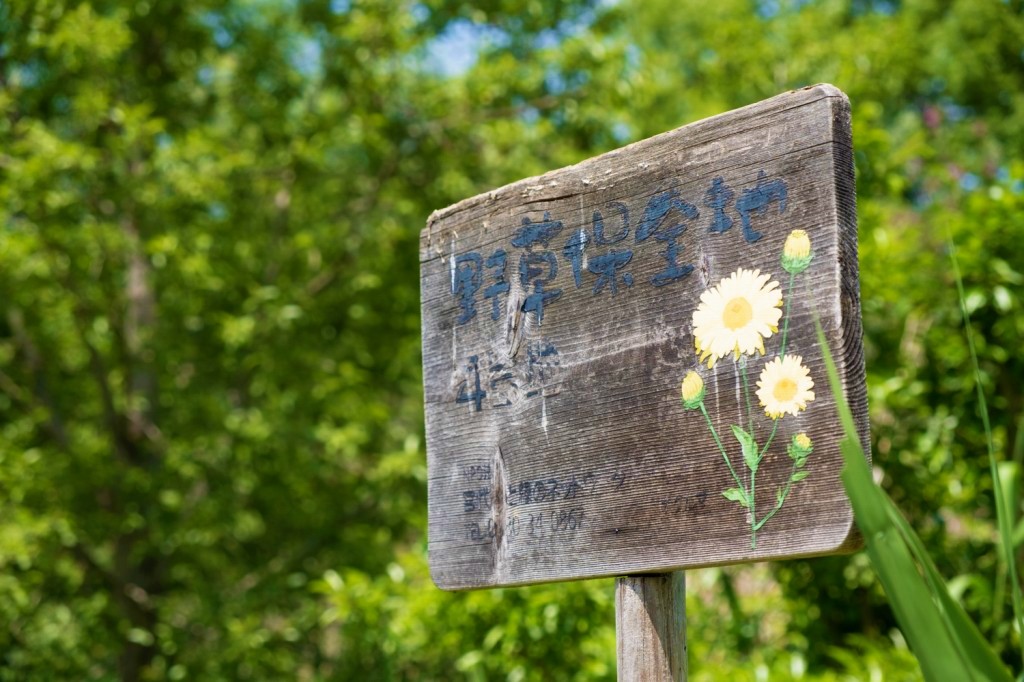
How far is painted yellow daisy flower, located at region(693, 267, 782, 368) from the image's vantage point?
4.59ft

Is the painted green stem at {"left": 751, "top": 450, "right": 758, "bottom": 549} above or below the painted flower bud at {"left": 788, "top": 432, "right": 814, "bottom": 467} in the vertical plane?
below

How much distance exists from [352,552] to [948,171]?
326cm

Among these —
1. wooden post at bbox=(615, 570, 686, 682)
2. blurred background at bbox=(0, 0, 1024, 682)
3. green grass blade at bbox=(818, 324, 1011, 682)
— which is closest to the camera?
green grass blade at bbox=(818, 324, 1011, 682)

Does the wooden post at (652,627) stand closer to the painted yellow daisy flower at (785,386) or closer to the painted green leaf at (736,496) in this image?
the painted green leaf at (736,496)

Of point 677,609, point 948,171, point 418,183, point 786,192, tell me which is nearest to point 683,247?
point 786,192

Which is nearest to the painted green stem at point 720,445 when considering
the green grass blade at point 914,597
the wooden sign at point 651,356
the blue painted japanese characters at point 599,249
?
the wooden sign at point 651,356

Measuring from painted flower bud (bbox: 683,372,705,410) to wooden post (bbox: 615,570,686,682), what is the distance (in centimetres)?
29

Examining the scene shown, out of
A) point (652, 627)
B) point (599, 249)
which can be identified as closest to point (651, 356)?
point (599, 249)

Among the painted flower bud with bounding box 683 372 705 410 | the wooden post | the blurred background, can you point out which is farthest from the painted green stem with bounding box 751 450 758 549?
the blurred background

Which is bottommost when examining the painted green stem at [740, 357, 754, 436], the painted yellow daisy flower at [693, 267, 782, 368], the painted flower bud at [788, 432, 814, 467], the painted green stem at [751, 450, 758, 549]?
the painted green stem at [751, 450, 758, 549]

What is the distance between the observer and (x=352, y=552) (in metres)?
5.51

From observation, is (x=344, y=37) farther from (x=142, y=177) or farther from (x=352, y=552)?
(x=352, y=552)

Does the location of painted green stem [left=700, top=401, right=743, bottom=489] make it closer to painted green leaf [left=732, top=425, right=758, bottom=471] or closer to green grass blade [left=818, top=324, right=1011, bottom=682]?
painted green leaf [left=732, top=425, right=758, bottom=471]

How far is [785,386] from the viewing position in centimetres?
137
